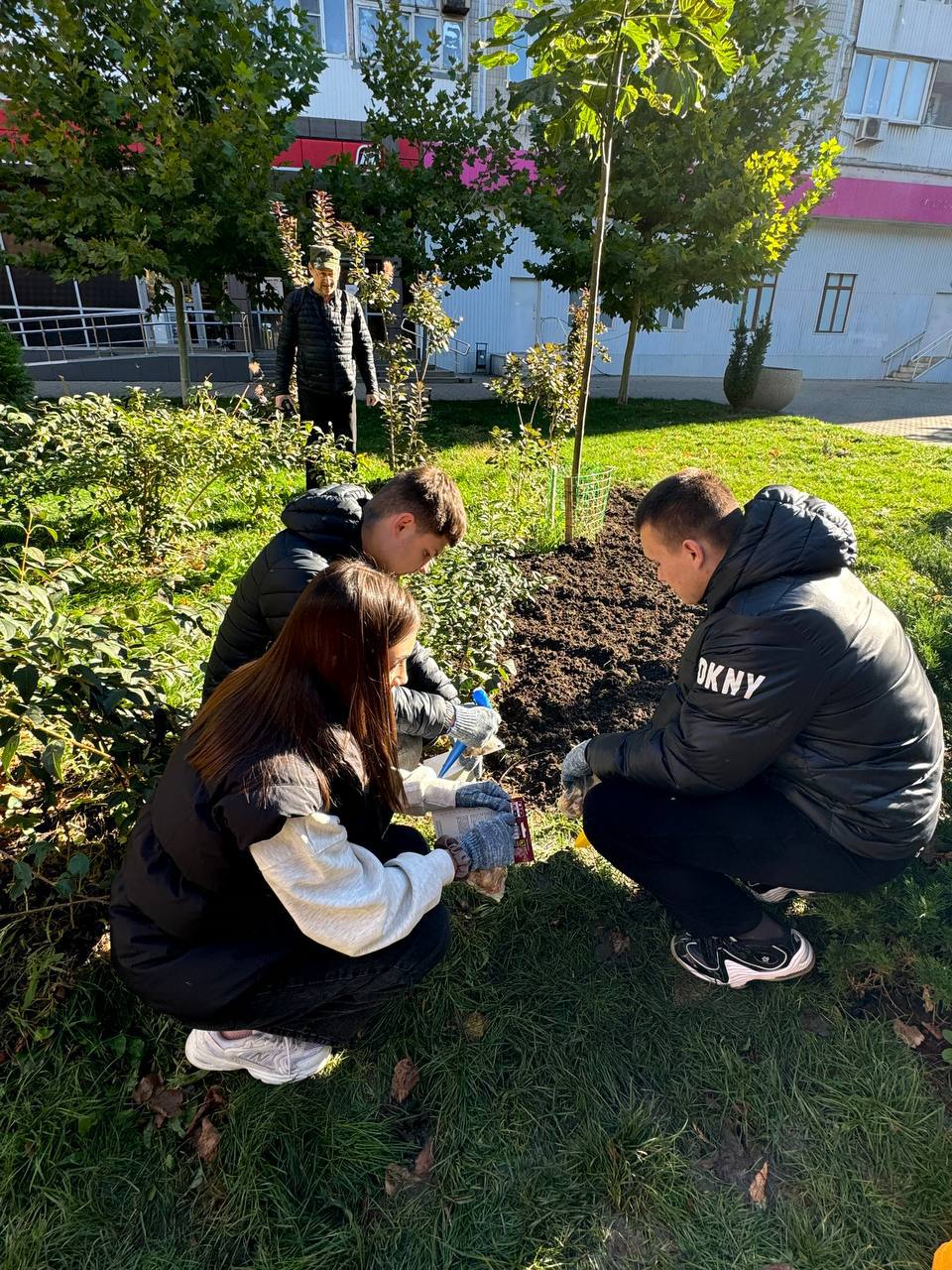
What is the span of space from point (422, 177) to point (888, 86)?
57.8 feet

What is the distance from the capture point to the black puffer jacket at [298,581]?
2152 mm

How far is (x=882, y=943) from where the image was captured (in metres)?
2.06

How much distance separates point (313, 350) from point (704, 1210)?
5.71 metres

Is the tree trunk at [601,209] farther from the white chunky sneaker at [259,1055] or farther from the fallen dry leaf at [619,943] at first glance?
the white chunky sneaker at [259,1055]

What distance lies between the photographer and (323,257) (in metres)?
5.24

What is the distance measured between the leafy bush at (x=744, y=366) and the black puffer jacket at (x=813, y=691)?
11.2m

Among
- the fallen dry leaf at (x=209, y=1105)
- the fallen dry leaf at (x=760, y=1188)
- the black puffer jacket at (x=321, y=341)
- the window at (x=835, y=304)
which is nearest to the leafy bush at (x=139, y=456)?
the black puffer jacket at (x=321, y=341)

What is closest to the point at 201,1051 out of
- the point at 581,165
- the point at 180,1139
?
the point at 180,1139

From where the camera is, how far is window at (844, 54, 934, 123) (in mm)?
19453

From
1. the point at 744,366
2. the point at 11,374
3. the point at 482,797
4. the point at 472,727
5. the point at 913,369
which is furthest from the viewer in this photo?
the point at 913,369

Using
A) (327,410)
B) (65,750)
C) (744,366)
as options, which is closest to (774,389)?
(744,366)

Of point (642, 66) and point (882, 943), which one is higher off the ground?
point (642, 66)

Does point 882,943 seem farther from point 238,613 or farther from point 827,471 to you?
point 827,471

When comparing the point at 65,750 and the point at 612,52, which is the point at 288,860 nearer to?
the point at 65,750
